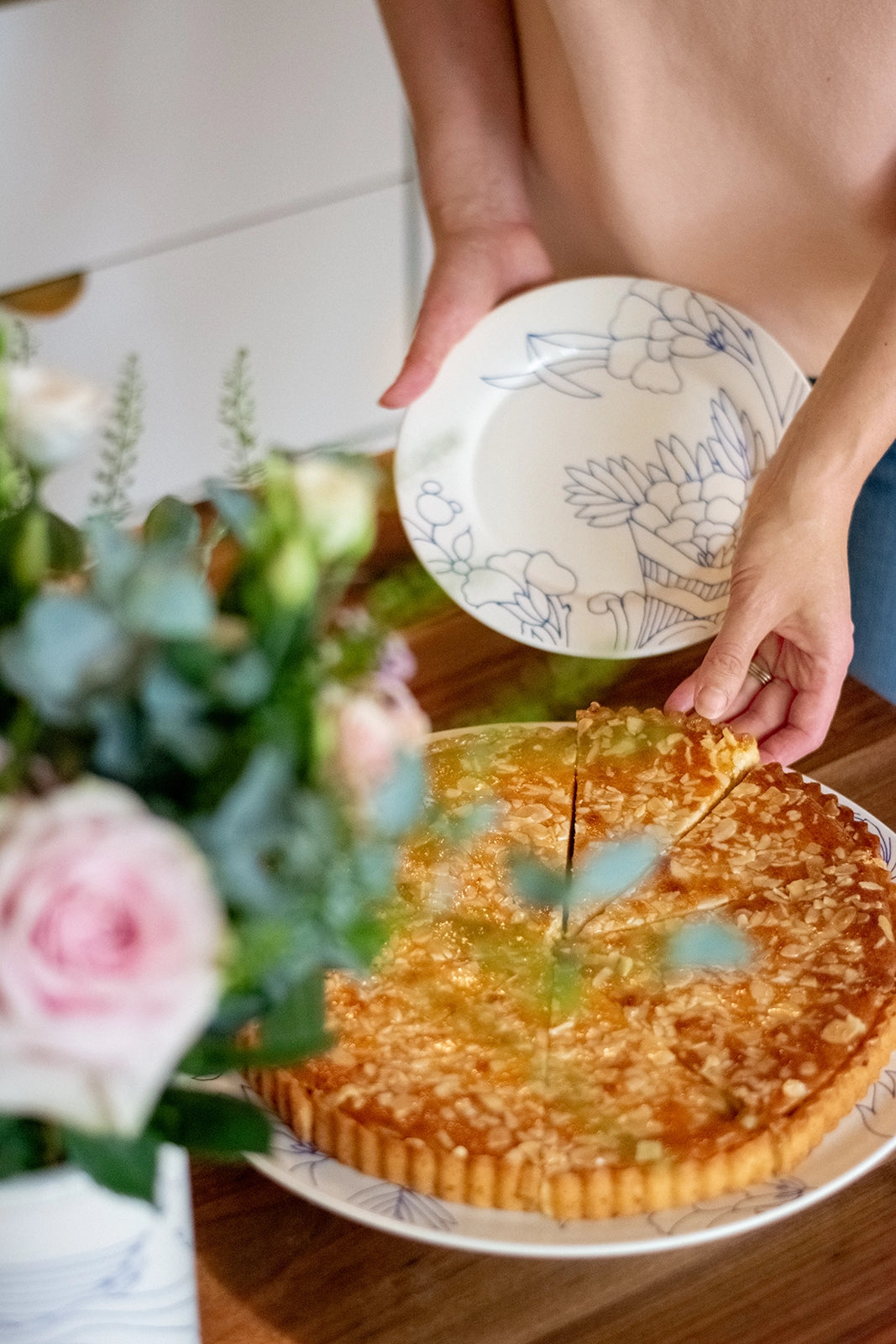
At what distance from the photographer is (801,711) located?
1.32 meters

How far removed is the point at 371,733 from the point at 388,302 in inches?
114

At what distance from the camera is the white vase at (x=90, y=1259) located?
0.65m

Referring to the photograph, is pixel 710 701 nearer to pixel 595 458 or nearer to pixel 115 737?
pixel 595 458

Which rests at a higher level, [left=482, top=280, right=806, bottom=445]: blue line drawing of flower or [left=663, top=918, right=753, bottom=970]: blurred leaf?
[left=482, top=280, right=806, bottom=445]: blue line drawing of flower

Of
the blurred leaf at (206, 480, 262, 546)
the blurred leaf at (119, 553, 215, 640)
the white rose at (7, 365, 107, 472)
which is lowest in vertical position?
the blurred leaf at (119, 553, 215, 640)

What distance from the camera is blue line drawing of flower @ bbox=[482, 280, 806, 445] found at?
1614 mm

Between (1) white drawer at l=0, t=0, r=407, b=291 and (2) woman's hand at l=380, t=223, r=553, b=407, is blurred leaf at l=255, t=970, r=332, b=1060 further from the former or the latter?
(1) white drawer at l=0, t=0, r=407, b=291

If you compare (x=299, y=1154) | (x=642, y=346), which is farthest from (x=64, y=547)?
(x=642, y=346)

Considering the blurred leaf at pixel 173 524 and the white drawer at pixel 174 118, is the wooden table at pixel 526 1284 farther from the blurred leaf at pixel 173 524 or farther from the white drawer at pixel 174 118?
the white drawer at pixel 174 118

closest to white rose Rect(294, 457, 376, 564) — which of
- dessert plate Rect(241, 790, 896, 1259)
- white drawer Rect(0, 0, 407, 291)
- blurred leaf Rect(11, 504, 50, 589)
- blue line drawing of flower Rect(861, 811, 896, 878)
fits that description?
blurred leaf Rect(11, 504, 50, 589)

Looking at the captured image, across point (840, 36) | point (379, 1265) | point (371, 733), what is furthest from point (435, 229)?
point (371, 733)

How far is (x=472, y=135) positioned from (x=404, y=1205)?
1339 mm

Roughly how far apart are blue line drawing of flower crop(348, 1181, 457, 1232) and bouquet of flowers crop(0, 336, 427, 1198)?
0.33 meters

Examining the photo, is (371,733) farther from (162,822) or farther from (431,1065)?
(431,1065)
